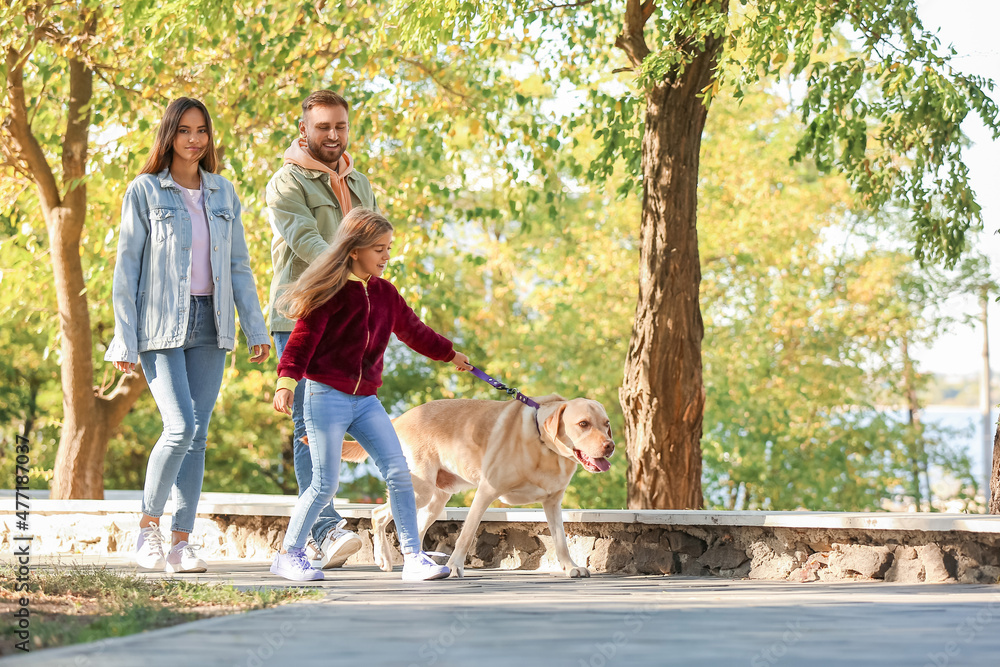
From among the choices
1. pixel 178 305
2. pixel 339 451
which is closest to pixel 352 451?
pixel 339 451

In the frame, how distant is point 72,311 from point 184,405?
20.3 feet

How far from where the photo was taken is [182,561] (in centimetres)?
556

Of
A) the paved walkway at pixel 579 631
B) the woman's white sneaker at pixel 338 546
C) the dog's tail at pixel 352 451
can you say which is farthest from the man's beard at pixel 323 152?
the paved walkway at pixel 579 631

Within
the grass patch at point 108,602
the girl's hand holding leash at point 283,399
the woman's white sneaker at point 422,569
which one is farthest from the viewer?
the woman's white sneaker at point 422,569

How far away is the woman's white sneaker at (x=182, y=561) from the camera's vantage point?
555cm

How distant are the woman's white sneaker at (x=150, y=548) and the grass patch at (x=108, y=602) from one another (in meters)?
0.30

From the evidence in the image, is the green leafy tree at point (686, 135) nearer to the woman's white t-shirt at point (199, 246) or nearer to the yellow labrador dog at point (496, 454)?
the yellow labrador dog at point (496, 454)

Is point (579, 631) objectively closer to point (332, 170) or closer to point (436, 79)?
point (332, 170)

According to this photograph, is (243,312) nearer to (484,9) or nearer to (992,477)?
(484,9)

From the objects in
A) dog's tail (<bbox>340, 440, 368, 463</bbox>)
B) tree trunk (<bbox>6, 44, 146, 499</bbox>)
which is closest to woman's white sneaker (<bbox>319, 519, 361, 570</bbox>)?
dog's tail (<bbox>340, 440, 368, 463</bbox>)

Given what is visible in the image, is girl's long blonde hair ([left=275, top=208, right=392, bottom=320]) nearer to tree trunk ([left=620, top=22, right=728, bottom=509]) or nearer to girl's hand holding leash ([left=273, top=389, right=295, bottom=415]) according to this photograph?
girl's hand holding leash ([left=273, top=389, right=295, bottom=415])

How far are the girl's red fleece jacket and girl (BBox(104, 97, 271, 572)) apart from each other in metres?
0.47

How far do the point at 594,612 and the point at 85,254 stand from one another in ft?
32.5

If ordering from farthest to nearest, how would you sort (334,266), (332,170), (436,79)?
(436,79)
(332,170)
(334,266)
